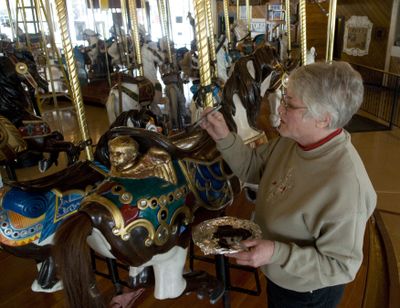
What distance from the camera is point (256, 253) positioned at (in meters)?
0.74

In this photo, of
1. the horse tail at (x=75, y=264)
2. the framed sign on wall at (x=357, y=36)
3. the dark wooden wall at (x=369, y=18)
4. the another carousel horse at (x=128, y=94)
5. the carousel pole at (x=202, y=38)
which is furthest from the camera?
the framed sign on wall at (x=357, y=36)

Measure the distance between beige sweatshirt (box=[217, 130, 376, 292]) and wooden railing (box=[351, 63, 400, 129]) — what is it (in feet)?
13.3

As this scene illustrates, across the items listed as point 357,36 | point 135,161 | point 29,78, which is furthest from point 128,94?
point 357,36

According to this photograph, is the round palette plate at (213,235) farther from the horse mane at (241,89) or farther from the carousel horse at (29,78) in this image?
the carousel horse at (29,78)

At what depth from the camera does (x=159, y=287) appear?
126cm

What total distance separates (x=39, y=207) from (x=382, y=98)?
225 inches

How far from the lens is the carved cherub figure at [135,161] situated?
42.1 inches

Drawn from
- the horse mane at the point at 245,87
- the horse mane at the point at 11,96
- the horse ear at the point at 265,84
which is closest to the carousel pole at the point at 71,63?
the horse mane at the point at 245,87

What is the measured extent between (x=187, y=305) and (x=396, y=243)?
4.44 feet

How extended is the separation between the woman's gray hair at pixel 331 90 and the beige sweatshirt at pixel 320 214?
0.26ft

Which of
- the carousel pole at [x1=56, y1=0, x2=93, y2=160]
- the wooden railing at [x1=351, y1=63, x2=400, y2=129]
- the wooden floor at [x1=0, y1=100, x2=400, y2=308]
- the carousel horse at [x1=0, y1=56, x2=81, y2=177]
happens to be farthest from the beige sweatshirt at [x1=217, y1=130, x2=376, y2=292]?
the wooden railing at [x1=351, y1=63, x2=400, y2=129]

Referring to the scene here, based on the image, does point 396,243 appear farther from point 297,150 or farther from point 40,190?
point 40,190

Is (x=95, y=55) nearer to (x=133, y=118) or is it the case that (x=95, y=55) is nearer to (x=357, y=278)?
(x=133, y=118)

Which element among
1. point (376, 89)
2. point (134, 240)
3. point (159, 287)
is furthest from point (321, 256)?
point (376, 89)
